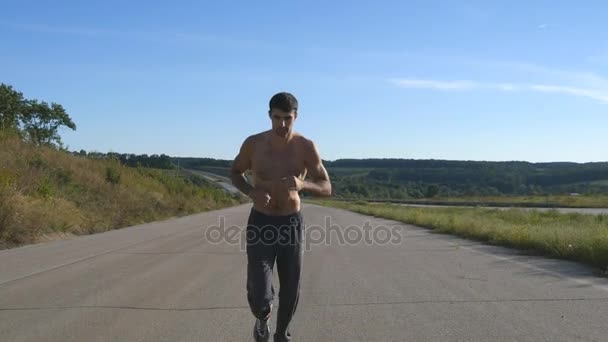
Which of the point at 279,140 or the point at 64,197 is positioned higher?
the point at 279,140

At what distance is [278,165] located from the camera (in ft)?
16.7

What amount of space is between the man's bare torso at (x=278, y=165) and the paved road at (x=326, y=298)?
1620mm

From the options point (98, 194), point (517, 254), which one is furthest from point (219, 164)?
point (517, 254)

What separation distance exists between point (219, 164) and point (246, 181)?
14252 centimetres

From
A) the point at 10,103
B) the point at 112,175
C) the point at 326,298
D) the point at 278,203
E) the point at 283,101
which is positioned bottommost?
the point at 326,298

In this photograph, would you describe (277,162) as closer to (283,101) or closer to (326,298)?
(283,101)

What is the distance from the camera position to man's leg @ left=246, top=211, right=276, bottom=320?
16.4 ft

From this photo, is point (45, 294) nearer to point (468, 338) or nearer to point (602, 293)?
point (468, 338)

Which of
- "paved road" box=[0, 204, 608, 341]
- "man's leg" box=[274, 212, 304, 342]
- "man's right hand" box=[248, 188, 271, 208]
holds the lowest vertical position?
"paved road" box=[0, 204, 608, 341]

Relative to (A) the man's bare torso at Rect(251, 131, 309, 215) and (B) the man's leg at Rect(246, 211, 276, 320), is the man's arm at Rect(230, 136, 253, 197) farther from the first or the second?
(B) the man's leg at Rect(246, 211, 276, 320)

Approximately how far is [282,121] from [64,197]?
22.1 meters

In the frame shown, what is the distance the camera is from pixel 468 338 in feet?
19.3

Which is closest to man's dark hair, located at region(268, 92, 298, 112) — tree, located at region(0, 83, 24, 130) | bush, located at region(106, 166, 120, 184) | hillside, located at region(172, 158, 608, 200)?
bush, located at region(106, 166, 120, 184)

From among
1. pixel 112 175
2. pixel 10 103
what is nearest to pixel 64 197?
pixel 112 175
